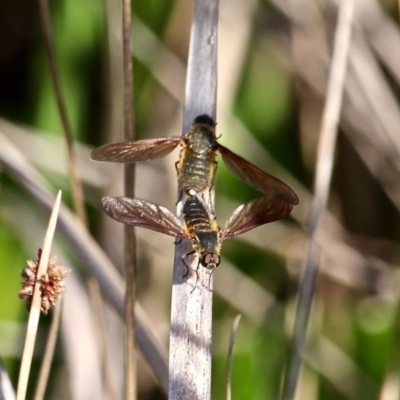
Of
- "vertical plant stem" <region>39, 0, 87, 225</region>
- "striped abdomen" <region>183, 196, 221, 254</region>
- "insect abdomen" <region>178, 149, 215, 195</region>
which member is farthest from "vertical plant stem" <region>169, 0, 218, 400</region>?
"vertical plant stem" <region>39, 0, 87, 225</region>

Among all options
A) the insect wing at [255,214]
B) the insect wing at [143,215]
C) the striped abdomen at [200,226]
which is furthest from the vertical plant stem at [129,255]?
the insect wing at [255,214]

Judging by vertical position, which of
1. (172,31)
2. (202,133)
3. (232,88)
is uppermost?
(172,31)

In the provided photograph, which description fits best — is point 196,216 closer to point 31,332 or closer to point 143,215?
point 143,215

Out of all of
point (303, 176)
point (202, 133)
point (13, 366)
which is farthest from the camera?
point (303, 176)

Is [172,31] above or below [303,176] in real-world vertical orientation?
above

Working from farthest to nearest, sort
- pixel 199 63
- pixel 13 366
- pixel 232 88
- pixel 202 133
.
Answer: pixel 232 88, pixel 13 366, pixel 202 133, pixel 199 63

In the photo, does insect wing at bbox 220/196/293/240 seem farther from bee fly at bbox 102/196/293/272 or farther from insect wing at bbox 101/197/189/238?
insect wing at bbox 101/197/189/238

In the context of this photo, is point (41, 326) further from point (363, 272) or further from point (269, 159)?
point (363, 272)

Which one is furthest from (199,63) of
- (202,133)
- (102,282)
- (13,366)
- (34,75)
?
(34,75)

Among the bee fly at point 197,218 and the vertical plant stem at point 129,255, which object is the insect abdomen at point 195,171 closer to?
the bee fly at point 197,218
